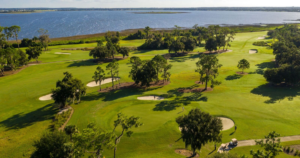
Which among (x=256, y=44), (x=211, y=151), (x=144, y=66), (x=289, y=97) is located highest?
(x=256, y=44)

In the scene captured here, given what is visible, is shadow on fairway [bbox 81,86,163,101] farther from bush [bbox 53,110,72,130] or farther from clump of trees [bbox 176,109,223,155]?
clump of trees [bbox 176,109,223,155]

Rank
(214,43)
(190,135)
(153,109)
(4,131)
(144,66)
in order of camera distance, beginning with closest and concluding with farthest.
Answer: (190,135) < (4,131) < (153,109) < (144,66) < (214,43)

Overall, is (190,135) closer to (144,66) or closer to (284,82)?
(144,66)

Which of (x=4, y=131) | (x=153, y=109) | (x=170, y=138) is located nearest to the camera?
(x=170, y=138)

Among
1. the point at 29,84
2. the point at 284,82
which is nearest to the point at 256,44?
the point at 284,82

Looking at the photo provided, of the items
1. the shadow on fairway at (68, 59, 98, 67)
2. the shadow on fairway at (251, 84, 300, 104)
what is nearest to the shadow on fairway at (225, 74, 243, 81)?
the shadow on fairway at (251, 84, 300, 104)

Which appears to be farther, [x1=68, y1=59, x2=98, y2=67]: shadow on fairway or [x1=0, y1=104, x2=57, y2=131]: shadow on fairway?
[x1=68, y1=59, x2=98, y2=67]: shadow on fairway

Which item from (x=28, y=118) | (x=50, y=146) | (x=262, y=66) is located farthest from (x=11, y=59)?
(x=262, y=66)

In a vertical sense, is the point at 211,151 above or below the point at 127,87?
below
